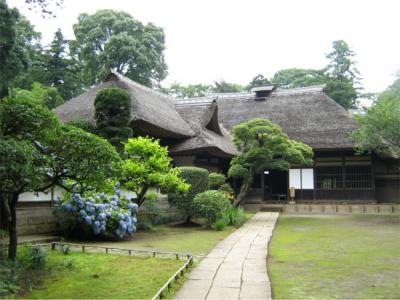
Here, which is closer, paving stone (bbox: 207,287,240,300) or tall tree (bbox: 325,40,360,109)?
paving stone (bbox: 207,287,240,300)

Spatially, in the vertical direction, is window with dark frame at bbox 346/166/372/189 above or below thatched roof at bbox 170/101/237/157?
below

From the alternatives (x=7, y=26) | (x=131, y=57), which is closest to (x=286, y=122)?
(x=131, y=57)

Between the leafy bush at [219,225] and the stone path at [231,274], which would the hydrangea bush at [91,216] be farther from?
the leafy bush at [219,225]

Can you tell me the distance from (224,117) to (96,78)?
1191 centimetres

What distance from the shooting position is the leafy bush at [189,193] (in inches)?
593

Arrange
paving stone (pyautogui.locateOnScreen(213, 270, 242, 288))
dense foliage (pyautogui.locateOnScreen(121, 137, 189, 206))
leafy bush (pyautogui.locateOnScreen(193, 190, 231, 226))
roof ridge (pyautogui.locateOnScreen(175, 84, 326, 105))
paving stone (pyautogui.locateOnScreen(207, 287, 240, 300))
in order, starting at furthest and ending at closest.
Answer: roof ridge (pyautogui.locateOnScreen(175, 84, 326, 105)), leafy bush (pyautogui.locateOnScreen(193, 190, 231, 226)), dense foliage (pyautogui.locateOnScreen(121, 137, 189, 206)), paving stone (pyautogui.locateOnScreen(213, 270, 242, 288)), paving stone (pyautogui.locateOnScreen(207, 287, 240, 300))

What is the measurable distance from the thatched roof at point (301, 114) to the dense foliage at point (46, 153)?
18422mm

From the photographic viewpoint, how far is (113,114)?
48.5 ft

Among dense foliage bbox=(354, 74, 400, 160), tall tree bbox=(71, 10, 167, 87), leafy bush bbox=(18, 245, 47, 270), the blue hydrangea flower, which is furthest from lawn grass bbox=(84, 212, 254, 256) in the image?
tall tree bbox=(71, 10, 167, 87)

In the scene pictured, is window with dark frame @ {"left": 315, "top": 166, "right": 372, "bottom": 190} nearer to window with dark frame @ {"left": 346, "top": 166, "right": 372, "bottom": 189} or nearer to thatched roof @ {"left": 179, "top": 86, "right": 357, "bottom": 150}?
window with dark frame @ {"left": 346, "top": 166, "right": 372, "bottom": 189}

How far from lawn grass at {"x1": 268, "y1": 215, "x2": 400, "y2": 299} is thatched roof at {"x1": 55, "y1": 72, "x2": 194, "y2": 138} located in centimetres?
711

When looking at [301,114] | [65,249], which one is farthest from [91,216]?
[301,114]

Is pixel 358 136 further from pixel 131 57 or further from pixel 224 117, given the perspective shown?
pixel 131 57

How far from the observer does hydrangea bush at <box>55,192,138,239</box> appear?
10.6 metres
